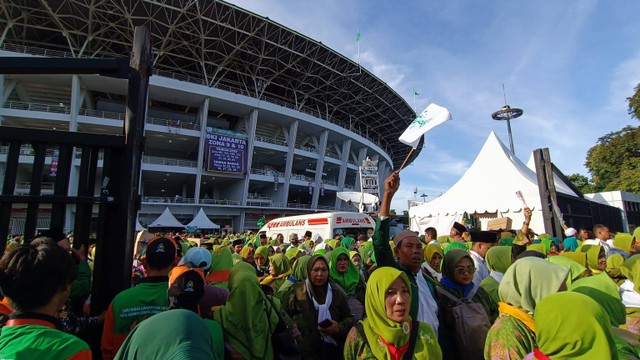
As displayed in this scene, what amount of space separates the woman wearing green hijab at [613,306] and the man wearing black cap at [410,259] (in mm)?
850

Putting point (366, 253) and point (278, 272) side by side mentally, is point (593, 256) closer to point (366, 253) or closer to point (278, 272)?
point (366, 253)

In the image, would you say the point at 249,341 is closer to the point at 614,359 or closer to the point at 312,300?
the point at 312,300

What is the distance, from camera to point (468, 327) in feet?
6.64

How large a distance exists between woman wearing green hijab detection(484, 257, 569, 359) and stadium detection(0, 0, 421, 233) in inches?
859

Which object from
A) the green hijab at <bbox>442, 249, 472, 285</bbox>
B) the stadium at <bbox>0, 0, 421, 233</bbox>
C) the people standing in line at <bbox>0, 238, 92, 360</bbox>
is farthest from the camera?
the stadium at <bbox>0, 0, 421, 233</bbox>

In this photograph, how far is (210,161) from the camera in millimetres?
24969

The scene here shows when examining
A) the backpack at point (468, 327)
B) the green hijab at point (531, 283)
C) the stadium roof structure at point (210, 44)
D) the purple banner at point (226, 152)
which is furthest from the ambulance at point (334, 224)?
the stadium roof structure at point (210, 44)

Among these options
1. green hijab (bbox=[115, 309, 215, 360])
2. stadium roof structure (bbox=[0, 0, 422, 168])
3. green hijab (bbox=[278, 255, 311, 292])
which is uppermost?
stadium roof structure (bbox=[0, 0, 422, 168])

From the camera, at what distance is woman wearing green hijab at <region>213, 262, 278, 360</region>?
73.7 inches

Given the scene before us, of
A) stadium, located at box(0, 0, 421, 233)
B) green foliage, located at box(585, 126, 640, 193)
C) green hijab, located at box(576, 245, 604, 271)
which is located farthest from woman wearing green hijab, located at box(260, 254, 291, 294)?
green foliage, located at box(585, 126, 640, 193)

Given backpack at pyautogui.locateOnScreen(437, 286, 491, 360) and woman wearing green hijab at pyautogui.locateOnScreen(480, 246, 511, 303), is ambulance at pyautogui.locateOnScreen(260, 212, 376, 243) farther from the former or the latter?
backpack at pyautogui.locateOnScreen(437, 286, 491, 360)

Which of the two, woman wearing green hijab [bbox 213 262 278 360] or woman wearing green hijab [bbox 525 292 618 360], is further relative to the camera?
woman wearing green hijab [bbox 213 262 278 360]

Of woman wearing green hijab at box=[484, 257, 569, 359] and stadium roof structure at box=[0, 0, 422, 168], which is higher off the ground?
stadium roof structure at box=[0, 0, 422, 168]

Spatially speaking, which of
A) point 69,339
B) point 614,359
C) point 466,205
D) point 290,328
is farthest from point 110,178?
point 466,205
